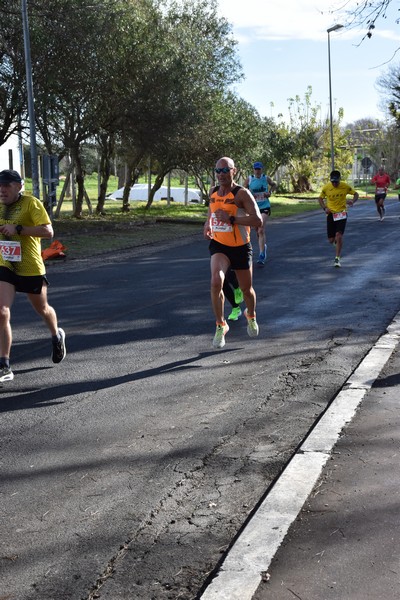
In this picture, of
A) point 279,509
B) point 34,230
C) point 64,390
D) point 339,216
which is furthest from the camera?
point 339,216

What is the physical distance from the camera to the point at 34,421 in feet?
19.6

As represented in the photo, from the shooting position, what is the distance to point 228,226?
8.45m

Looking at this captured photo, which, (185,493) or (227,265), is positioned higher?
(227,265)

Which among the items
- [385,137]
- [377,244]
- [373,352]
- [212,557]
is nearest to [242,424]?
[212,557]

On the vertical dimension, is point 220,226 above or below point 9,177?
below

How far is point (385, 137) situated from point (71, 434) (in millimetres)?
98706

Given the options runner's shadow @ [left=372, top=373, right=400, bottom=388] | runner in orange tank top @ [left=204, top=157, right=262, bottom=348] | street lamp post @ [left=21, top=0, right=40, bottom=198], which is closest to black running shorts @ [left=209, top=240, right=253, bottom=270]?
runner in orange tank top @ [left=204, top=157, right=262, bottom=348]

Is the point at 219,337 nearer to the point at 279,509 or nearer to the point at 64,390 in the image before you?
the point at 64,390

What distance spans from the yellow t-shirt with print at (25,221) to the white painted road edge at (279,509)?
2673mm

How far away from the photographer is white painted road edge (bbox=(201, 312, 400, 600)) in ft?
11.5

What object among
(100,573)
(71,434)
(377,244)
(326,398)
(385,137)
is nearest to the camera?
(100,573)

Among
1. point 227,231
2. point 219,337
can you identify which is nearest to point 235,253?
point 227,231

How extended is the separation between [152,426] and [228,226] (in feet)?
10.0

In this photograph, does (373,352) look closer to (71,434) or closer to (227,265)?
(227,265)
